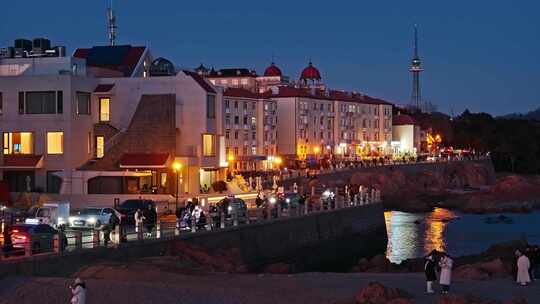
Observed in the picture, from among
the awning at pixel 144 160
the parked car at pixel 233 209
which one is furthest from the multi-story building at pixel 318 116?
the parked car at pixel 233 209

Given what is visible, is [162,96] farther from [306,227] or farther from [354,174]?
[354,174]

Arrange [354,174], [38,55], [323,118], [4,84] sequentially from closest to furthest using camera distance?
[4,84] → [38,55] → [354,174] → [323,118]

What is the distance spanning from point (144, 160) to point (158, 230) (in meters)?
25.0

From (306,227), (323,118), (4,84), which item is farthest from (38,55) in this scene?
(323,118)

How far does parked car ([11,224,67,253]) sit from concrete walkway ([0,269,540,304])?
2.43m

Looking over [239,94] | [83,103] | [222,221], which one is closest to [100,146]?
[83,103]

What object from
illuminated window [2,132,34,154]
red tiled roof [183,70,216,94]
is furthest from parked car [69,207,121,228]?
red tiled roof [183,70,216,94]

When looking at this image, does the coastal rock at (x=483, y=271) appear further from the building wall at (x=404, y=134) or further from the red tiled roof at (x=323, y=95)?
the building wall at (x=404, y=134)

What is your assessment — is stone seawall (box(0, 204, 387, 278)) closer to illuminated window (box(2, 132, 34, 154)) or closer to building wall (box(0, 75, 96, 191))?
building wall (box(0, 75, 96, 191))

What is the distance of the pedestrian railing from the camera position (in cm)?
3231

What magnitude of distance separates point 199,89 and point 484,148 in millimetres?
114498

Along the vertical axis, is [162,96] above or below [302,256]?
above

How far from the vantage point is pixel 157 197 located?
60062 mm

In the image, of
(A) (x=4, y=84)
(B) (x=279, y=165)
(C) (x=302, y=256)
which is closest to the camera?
(C) (x=302, y=256)
